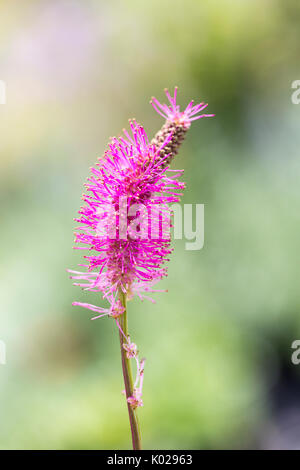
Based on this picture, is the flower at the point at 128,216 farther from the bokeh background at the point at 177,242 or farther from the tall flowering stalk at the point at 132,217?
the bokeh background at the point at 177,242

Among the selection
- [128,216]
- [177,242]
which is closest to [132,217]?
[128,216]

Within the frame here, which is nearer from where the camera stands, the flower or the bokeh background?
the flower

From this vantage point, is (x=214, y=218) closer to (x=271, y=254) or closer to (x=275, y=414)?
(x=271, y=254)

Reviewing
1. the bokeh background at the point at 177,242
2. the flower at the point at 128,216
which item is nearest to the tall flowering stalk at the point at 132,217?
the flower at the point at 128,216

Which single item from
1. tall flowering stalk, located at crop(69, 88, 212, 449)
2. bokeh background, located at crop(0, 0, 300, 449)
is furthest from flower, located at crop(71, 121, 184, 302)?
bokeh background, located at crop(0, 0, 300, 449)

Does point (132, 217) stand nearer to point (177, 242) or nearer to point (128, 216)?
A: point (128, 216)

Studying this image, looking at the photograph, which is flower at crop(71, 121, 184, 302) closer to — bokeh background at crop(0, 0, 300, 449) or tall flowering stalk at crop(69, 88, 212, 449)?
tall flowering stalk at crop(69, 88, 212, 449)
